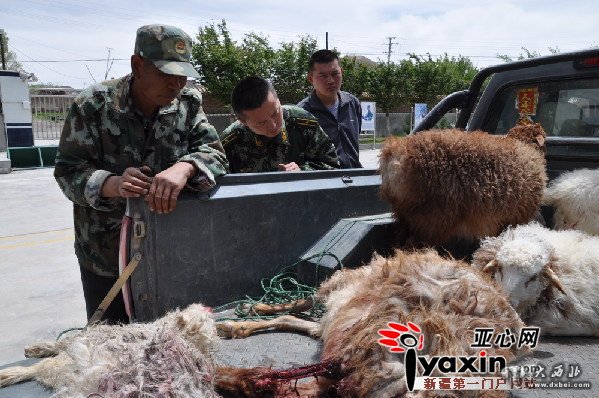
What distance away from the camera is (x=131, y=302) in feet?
7.54

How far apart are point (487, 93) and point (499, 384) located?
2.77 metres

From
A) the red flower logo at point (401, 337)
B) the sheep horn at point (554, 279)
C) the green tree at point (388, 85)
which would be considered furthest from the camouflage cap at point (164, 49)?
the green tree at point (388, 85)

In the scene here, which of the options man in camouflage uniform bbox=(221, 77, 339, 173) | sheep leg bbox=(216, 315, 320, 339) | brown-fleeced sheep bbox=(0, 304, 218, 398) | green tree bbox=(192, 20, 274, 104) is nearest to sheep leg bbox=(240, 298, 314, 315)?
sheep leg bbox=(216, 315, 320, 339)

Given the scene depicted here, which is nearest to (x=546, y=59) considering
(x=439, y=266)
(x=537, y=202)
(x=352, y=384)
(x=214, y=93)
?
(x=537, y=202)

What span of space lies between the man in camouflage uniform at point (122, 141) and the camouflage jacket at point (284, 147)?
0.72 metres

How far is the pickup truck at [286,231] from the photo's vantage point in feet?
7.06

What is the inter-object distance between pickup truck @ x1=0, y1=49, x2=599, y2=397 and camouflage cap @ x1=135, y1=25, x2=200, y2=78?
2.07 feet

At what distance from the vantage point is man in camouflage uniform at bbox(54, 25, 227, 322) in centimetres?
269

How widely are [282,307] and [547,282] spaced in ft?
3.78

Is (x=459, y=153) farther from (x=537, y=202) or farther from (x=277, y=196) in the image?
(x=277, y=196)

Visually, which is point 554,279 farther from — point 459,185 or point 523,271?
point 459,185

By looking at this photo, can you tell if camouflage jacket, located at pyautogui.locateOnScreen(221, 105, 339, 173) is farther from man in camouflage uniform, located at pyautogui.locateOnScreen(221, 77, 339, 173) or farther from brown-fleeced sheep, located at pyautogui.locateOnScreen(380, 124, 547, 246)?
brown-fleeced sheep, located at pyautogui.locateOnScreen(380, 124, 547, 246)

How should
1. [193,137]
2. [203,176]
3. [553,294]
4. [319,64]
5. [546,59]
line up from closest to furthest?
[553,294], [203,176], [193,137], [546,59], [319,64]

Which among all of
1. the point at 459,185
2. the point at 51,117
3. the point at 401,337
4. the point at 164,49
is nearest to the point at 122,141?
the point at 164,49
